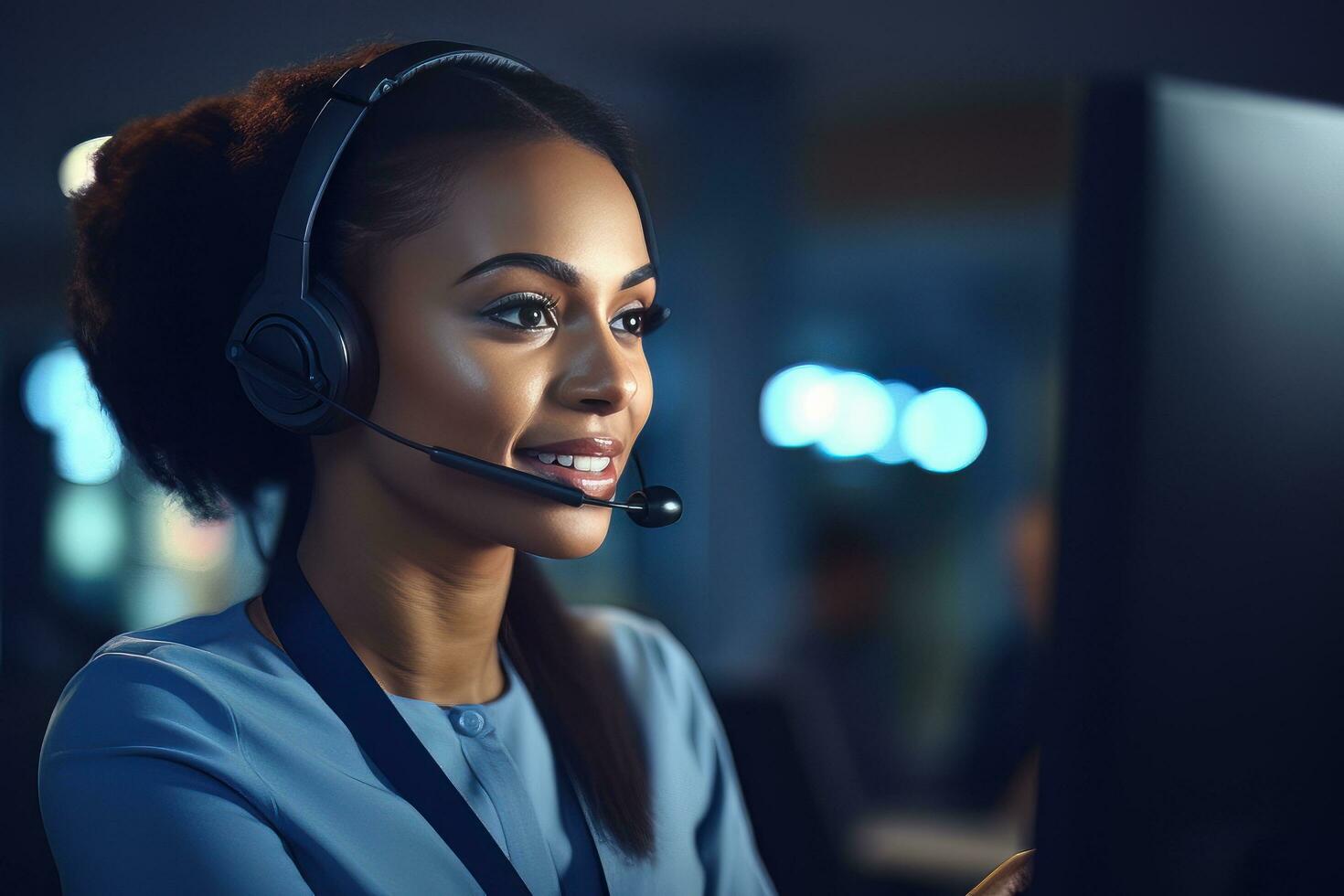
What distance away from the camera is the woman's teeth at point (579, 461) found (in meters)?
0.81

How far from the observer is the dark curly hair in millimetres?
808

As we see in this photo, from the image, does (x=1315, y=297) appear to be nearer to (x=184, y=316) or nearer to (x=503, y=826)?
(x=503, y=826)

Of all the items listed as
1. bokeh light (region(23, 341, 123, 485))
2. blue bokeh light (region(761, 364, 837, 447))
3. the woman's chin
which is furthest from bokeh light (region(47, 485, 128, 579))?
blue bokeh light (region(761, 364, 837, 447))

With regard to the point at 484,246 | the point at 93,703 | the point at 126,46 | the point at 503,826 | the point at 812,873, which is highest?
the point at 126,46

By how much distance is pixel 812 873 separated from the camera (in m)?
1.08

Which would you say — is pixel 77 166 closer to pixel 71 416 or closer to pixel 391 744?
pixel 71 416

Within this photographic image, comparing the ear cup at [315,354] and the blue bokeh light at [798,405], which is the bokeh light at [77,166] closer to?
the ear cup at [315,354]

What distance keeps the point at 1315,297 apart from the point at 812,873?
708mm

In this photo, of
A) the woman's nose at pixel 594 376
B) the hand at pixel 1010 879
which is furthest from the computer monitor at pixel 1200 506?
the woman's nose at pixel 594 376

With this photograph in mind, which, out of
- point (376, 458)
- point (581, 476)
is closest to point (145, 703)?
point (376, 458)

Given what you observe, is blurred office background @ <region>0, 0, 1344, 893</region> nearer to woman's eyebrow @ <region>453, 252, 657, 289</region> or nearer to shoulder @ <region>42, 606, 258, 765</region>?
woman's eyebrow @ <region>453, 252, 657, 289</region>

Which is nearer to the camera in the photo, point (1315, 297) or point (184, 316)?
point (1315, 297)

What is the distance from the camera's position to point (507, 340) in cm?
79

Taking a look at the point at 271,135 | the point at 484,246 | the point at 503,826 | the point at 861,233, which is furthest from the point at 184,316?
the point at 861,233
